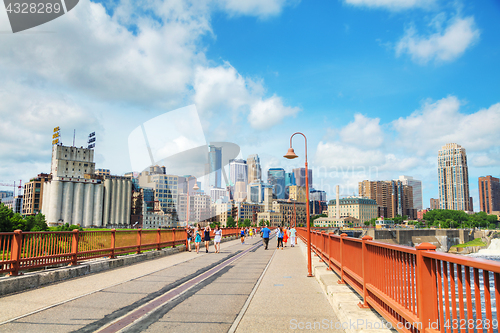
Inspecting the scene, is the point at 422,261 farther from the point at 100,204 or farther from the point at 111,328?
the point at 100,204

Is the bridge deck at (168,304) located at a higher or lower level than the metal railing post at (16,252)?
lower

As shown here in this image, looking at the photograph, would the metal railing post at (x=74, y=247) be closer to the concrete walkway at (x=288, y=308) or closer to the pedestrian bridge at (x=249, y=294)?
the pedestrian bridge at (x=249, y=294)

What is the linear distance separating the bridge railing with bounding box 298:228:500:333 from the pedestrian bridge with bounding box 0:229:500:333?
1 centimetres

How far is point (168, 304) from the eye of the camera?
27.2 feet

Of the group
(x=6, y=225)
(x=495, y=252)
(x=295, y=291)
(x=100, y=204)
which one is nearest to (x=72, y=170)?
(x=100, y=204)

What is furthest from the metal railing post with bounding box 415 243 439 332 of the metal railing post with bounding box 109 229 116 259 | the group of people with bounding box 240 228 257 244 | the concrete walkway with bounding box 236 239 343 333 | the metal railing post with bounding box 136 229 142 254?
the group of people with bounding box 240 228 257 244

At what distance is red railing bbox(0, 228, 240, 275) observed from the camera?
32.3 feet

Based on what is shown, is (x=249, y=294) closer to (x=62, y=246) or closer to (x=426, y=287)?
(x=426, y=287)

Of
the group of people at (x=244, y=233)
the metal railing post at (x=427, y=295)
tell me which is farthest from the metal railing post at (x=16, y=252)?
the group of people at (x=244, y=233)

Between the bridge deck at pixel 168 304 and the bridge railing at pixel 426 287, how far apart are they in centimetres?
180

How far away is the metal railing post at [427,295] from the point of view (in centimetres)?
376

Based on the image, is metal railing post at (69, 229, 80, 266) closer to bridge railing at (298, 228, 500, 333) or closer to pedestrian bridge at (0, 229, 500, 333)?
pedestrian bridge at (0, 229, 500, 333)

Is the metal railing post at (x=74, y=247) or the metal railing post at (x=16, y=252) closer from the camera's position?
the metal railing post at (x=16, y=252)

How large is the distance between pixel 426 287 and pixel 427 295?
82 mm
